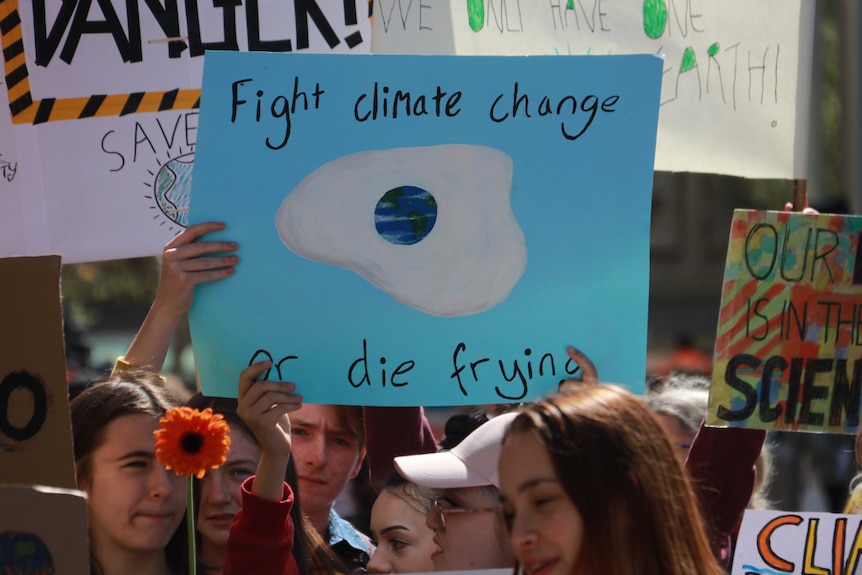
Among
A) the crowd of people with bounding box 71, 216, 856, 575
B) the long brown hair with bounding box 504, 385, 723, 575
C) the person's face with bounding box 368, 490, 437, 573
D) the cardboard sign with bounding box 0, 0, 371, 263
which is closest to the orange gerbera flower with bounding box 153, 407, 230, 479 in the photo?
the crowd of people with bounding box 71, 216, 856, 575

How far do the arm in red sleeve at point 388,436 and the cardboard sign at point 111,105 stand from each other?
72 centimetres

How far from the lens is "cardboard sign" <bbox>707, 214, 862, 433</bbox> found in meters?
2.54

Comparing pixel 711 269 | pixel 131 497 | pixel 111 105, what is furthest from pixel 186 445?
pixel 711 269

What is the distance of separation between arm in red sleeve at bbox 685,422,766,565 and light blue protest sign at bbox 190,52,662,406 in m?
0.37

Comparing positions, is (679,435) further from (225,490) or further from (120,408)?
(120,408)

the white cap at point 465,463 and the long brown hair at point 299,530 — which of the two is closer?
the white cap at point 465,463

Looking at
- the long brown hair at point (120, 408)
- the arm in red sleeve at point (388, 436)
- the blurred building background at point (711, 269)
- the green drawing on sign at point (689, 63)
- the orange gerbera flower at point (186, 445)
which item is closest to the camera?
the orange gerbera flower at point (186, 445)

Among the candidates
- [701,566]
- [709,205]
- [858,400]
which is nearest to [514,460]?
[701,566]

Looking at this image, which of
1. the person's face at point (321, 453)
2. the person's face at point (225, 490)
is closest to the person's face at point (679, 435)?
the person's face at point (321, 453)

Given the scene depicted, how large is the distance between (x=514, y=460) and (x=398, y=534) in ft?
2.68

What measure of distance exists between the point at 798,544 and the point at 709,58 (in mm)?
1406

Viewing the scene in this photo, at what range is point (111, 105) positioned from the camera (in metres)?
2.99

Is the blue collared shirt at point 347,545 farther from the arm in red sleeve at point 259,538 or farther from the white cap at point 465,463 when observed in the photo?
the arm in red sleeve at point 259,538

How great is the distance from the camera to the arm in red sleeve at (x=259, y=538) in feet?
7.52
